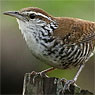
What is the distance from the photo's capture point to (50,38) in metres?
5.82

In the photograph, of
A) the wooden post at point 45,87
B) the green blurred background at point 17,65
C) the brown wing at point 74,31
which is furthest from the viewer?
the green blurred background at point 17,65

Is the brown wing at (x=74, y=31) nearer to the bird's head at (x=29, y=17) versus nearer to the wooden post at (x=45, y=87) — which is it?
the bird's head at (x=29, y=17)

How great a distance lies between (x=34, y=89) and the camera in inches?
191

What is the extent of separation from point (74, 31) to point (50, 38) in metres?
0.49

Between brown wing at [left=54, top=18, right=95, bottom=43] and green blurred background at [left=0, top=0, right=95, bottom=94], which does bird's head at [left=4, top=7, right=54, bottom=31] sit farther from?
green blurred background at [left=0, top=0, right=95, bottom=94]

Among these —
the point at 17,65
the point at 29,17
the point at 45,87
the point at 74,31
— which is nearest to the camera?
the point at 45,87

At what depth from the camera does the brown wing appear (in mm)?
5930

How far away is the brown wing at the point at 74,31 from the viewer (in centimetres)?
593

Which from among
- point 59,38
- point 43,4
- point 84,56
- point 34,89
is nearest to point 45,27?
point 59,38

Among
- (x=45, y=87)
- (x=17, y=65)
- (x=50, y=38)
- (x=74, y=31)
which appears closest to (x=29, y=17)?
(x=50, y=38)

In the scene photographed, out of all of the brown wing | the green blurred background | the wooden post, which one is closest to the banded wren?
the brown wing

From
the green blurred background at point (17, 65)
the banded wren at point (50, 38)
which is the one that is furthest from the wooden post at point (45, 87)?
the green blurred background at point (17, 65)

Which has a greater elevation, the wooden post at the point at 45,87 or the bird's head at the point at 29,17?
the bird's head at the point at 29,17

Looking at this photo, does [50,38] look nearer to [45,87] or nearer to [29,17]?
[29,17]
